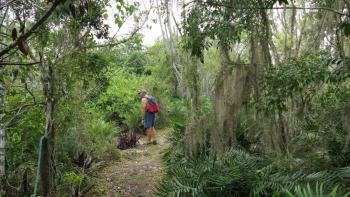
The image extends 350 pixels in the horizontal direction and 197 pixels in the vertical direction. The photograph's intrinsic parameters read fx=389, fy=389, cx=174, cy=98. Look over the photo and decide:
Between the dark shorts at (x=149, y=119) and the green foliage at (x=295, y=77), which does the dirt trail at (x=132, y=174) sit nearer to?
the dark shorts at (x=149, y=119)

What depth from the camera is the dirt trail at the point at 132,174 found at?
6.84m

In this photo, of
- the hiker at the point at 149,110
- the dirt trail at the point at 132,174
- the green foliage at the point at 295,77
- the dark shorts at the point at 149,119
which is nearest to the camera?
the green foliage at the point at 295,77

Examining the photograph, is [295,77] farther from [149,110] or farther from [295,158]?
[149,110]

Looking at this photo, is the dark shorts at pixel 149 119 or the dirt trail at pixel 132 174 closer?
the dirt trail at pixel 132 174

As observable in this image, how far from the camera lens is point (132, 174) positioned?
770 centimetres

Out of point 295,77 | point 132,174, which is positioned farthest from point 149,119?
point 295,77

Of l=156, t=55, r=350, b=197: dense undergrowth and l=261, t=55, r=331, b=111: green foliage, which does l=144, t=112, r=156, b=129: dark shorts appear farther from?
l=261, t=55, r=331, b=111: green foliage

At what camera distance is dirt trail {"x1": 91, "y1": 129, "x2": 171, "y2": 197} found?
684 cm

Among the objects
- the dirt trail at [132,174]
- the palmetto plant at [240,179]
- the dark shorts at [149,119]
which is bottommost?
the dirt trail at [132,174]

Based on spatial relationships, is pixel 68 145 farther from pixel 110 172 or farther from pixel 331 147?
pixel 331 147

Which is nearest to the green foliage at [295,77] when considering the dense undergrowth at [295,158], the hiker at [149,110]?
the dense undergrowth at [295,158]

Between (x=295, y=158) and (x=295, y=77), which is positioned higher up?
(x=295, y=77)

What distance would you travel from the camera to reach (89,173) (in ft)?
24.5

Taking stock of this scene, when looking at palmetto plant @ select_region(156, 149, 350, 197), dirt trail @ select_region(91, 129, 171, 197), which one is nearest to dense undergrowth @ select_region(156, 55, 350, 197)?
palmetto plant @ select_region(156, 149, 350, 197)
